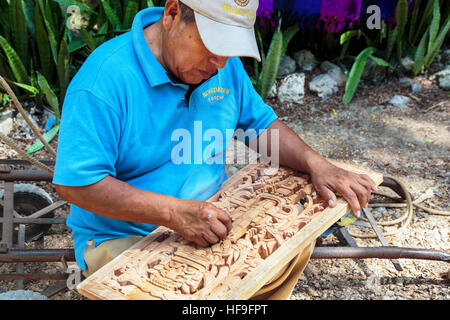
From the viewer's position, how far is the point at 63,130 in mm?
1373

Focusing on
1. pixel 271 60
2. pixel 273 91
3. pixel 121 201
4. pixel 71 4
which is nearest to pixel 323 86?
pixel 273 91

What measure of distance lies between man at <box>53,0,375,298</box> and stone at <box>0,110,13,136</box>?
77.2 inches

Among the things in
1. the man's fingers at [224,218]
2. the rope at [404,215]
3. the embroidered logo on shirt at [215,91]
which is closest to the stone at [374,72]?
the rope at [404,215]

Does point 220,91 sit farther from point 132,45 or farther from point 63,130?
point 63,130

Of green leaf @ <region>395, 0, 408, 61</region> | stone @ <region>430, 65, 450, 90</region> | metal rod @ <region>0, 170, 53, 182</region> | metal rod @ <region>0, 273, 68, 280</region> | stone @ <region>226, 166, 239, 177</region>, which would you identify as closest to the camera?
metal rod @ <region>0, 273, 68, 280</region>

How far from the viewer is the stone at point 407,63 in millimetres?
4066

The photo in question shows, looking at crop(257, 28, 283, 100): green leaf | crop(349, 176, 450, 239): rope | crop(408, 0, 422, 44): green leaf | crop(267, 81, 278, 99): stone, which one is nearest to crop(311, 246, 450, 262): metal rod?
crop(349, 176, 450, 239): rope

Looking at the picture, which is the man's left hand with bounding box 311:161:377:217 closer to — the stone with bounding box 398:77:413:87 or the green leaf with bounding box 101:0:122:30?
the green leaf with bounding box 101:0:122:30

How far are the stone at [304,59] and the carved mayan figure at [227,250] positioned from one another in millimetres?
2520

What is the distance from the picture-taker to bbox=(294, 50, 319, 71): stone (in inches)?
163

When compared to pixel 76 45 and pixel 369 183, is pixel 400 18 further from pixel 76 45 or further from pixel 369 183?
pixel 76 45

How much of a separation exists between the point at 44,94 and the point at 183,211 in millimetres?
2476

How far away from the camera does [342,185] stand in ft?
5.61

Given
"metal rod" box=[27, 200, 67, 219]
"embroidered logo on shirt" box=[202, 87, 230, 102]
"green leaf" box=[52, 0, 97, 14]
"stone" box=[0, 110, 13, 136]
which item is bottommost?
"metal rod" box=[27, 200, 67, 219]
